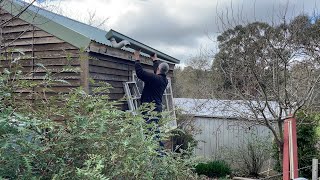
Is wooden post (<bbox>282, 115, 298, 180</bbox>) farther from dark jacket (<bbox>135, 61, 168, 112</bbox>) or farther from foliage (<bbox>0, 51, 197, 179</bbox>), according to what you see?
foliage (<bbox>0, 51, 197, 179</bbox>)

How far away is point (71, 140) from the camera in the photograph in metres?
1.75

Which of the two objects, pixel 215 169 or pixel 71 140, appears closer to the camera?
pixel 71 140

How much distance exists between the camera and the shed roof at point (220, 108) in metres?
9.41

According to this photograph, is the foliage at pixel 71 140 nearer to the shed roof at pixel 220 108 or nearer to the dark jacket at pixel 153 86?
the dark jacket at pixel 153 86

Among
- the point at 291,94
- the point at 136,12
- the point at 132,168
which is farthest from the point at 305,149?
the point at 132,168

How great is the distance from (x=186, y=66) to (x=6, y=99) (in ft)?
65.8

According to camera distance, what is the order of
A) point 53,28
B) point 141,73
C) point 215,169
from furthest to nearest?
1. point 215,169
2. point 53,28
3. point 141,73

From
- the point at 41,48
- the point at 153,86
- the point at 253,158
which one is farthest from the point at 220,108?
the point at 41,48

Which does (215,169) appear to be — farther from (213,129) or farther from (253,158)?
(213,129)

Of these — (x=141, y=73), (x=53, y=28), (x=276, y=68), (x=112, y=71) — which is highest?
(x=53, y=28)

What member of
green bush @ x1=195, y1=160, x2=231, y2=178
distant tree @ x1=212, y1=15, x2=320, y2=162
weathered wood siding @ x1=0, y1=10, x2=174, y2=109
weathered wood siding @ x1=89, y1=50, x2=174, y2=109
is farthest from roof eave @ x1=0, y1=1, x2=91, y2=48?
green bush @ x1=195, y1=160, x2=231, y2=178

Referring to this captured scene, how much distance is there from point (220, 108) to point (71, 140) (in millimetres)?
9507

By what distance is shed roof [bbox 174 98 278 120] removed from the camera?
9.41 m

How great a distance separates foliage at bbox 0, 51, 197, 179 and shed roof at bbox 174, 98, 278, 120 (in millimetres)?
6668
